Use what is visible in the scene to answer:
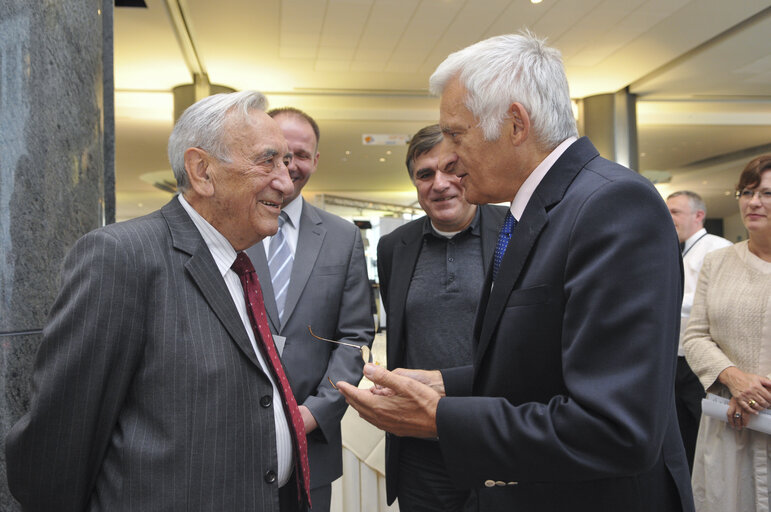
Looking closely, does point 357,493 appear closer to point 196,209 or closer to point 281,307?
point 281,307

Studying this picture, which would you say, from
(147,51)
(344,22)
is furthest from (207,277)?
(147,51)

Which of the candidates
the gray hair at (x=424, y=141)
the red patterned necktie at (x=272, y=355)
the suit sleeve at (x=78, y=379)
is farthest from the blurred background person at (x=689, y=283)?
the suit sleeve at (x=78, y=379)

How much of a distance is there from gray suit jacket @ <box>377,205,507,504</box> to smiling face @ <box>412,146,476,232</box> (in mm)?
106

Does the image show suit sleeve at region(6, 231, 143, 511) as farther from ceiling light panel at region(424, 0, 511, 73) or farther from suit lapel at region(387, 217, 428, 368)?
ceiling light panel at region(424, 0, 511, 73)

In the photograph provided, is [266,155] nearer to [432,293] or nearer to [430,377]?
[430,377]

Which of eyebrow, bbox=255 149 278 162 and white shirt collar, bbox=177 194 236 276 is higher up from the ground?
eyebrow, bbox=255 149 278 162

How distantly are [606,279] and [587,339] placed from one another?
12cm

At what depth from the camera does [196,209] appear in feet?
4.93

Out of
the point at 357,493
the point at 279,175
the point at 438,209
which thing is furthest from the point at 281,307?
the point at 357,493

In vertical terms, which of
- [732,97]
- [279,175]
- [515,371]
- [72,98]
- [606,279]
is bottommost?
[515,371]

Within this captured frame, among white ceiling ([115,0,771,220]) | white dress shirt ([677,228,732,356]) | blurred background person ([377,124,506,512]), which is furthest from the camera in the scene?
white ceiling ([115,0,771,220])

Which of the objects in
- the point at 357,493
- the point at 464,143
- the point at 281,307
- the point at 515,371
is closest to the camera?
the point at 515,371

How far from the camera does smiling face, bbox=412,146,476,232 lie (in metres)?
2.35

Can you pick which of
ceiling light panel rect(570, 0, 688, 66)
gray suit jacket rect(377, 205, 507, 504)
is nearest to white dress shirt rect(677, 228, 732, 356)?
gray suit jacket rect(377, 205, 507, 504)
